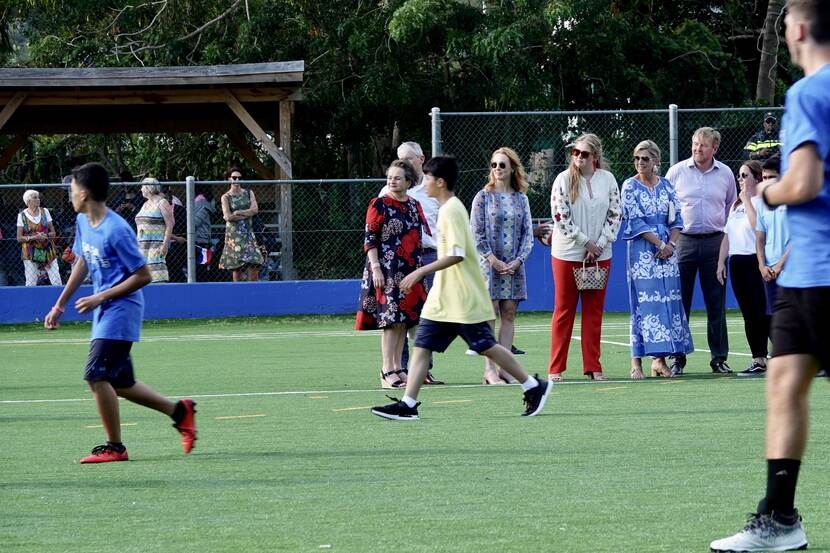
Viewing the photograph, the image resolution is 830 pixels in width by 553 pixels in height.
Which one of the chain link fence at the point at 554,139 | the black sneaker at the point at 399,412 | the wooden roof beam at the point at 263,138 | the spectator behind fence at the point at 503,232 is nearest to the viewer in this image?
the black sneaker at the point at 399,412

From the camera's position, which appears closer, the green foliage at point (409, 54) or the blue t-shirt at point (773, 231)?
the blue t-shirt at point (773, 231)

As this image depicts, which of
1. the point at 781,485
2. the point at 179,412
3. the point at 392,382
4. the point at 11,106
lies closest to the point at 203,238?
the point at 11,106

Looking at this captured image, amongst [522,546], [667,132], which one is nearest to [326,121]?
[667,132]

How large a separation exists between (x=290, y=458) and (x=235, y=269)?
13.1m

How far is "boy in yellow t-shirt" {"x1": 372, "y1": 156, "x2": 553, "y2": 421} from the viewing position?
9305 millimetres

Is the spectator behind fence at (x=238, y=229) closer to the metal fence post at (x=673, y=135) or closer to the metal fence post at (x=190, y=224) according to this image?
the metal fence post at (x=190, y=224)

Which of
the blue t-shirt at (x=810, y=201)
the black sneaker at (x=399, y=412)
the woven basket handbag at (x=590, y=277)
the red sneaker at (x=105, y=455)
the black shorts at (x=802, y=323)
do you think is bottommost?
the black sneaker at (x=399, y=412)

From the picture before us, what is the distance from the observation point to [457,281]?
31.1ft

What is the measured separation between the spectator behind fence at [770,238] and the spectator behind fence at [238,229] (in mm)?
10139

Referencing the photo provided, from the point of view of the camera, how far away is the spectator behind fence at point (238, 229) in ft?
66.7

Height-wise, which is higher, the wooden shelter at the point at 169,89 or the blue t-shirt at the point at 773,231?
the wooden shelter at the point at 169,89

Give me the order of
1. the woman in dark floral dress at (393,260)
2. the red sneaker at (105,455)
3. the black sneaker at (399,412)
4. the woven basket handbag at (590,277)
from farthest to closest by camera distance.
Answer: the woven basket handbag at (590,277) < the woman in dark floral dress at (393,260) < the black sneaker at (399,412) < the red sneaker at (105,455)

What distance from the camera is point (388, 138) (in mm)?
28656

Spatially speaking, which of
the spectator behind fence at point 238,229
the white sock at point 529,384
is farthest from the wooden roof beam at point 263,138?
the white sock at point 529,384
